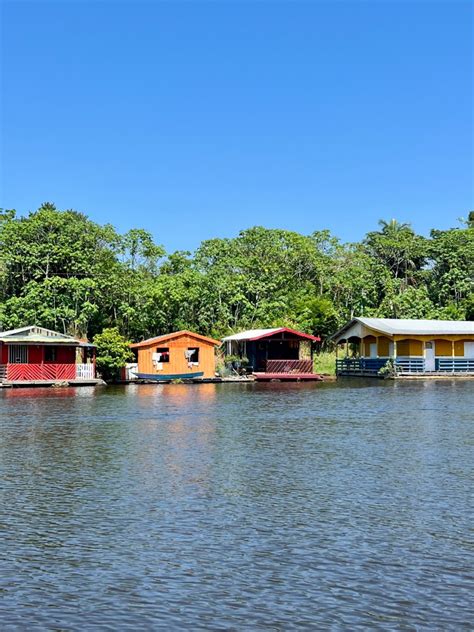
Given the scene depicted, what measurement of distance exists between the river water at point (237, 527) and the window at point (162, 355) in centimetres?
2525

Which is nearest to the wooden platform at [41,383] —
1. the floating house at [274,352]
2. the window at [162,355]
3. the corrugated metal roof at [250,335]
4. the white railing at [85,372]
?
the white railing at [85,372]

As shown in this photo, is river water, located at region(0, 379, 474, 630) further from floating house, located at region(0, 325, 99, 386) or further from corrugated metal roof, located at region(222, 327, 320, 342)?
corrugated metal roof, located at region(222, 327, 320, 342)

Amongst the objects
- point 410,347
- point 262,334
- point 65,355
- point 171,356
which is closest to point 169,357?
point 171,356

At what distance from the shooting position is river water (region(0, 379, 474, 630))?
890 centimetres

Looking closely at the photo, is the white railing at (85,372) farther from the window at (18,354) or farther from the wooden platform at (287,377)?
the wooden platform at (287,377)

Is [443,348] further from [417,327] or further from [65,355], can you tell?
[65,355]

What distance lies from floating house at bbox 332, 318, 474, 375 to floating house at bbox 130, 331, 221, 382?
42.8 ft

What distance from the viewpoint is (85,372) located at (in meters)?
50.1

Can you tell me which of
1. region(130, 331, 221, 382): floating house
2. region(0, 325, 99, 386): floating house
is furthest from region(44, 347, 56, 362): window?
region(130, 331, 221, 382): floating house

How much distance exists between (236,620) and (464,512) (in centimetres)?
604

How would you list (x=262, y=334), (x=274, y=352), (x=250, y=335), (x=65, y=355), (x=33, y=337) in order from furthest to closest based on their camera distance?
(x=274, y=352) < (x=250, y=335) < (x=262, y=334) < (x=65, y=355) < (x=33, y=337)

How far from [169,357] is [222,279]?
35.3ft

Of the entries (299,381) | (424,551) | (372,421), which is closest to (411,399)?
(372,421)

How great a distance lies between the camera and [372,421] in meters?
→ 27.4
